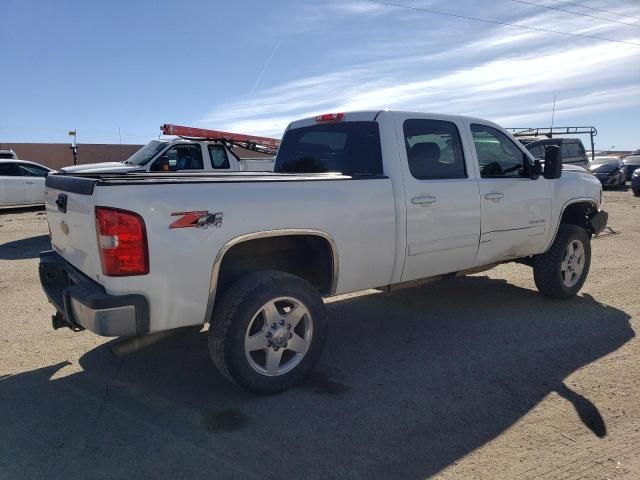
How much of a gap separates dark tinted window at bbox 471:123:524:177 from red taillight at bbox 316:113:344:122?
133cm

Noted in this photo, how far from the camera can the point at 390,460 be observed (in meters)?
3.00

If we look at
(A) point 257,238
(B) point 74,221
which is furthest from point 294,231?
(B) point 74,221

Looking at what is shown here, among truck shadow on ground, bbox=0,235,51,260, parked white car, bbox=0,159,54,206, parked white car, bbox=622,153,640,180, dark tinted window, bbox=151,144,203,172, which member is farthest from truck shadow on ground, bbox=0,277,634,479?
parked white car, bbox=622,153,640,180

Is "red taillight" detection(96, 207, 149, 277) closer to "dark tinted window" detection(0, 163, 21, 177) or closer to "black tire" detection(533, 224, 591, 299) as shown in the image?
"black tire" detection(533, 224, 591, 299)

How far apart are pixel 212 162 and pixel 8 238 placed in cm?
443

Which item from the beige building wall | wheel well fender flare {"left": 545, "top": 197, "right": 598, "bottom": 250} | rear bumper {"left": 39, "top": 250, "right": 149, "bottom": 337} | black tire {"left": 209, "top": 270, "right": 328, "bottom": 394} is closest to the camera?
rear bumper {"left": 39, "top": 250, "right": 149, "bottom": 337}

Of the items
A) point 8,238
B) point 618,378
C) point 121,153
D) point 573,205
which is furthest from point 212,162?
point 121,153

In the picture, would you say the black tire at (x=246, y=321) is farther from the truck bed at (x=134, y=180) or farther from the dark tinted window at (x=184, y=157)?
the dark tinted window at (x=184, y=157)

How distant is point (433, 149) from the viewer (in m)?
4.80

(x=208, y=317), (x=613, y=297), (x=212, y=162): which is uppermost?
(x=212, y=162)

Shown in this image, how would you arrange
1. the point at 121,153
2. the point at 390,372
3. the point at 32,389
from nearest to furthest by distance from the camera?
the point at 32,389 < the point at 390,372 < the point at 121,153

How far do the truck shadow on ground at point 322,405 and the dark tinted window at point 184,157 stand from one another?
7.23m

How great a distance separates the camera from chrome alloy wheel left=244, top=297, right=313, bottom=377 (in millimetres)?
3723

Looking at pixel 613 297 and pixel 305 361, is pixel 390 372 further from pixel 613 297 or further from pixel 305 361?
pixel 613 297
